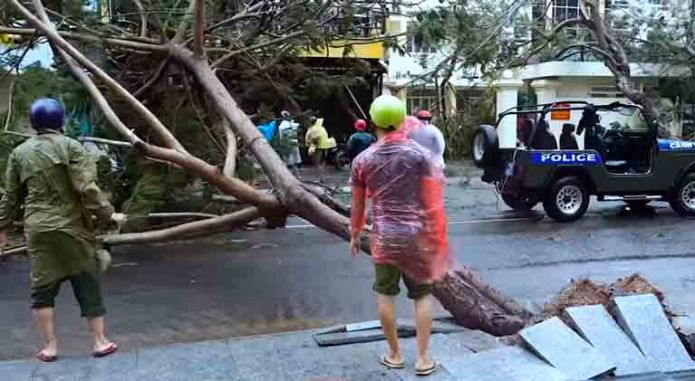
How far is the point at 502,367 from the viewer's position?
4.67 m

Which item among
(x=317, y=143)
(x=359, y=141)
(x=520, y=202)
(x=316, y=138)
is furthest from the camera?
(x=316, y=138)

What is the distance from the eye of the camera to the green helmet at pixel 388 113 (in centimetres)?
466

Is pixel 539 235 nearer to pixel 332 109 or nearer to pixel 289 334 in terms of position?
pixel 289 334

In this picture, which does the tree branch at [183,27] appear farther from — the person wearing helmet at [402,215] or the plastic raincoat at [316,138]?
the plastic raincoat at [316,138]

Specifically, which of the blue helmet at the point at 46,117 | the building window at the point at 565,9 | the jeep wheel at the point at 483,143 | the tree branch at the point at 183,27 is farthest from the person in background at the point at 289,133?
the building window at the point at 565,9

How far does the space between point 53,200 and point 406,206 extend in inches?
→ 92.7

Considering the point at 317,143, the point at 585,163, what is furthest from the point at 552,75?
the point at 585,163

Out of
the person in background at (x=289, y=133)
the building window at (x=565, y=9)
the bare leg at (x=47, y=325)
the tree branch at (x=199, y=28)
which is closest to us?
the bare leg at (x=47, y=325)

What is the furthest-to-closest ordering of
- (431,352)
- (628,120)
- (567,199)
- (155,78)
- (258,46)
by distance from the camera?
(628,120) → (567,199) → (258,46) → (155,78) → (431,352)

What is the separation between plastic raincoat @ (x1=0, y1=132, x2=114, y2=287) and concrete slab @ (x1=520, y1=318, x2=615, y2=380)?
9.73 ft

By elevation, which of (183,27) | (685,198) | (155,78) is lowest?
(685,198)

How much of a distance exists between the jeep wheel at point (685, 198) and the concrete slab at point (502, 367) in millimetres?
9463

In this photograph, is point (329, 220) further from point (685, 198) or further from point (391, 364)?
point (685, 198)

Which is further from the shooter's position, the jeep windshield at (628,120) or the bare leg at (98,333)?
the jeep windshield at (628,120)
